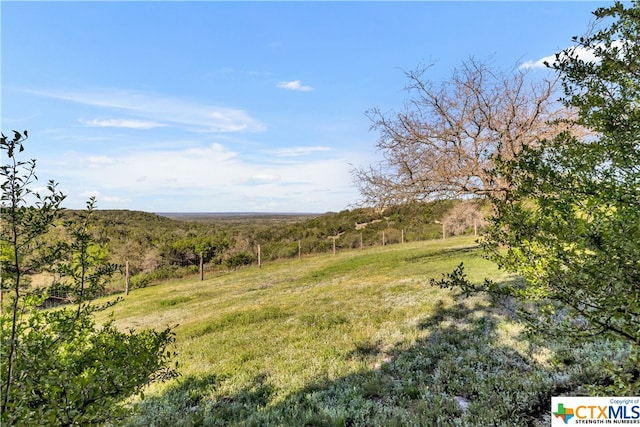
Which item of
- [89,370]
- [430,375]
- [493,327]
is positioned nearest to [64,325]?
[89,370]

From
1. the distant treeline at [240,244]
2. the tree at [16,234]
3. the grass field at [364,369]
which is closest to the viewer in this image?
the tree at [16,234]

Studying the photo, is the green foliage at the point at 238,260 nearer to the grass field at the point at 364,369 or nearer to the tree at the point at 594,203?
the grass field at the point at 364,369

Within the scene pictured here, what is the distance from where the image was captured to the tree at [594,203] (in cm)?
258

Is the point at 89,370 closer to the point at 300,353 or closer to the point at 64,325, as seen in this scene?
the point at 64,325

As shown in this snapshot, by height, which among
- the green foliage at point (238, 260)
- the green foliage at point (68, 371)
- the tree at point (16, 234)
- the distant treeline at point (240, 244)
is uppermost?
the tree at point (16, 234)

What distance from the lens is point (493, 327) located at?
291 inches

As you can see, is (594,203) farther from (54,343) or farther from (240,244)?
(240,244)

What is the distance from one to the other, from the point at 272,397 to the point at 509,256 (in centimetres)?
442

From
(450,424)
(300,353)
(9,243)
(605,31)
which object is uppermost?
(605,31)

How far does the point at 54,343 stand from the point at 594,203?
519 cm

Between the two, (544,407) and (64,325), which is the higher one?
(64,325)

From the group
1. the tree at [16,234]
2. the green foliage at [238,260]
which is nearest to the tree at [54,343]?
the tree at [16,234]

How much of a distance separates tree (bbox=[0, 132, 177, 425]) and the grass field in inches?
50.0

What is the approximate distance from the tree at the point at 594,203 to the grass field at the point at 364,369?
6.15 ft
